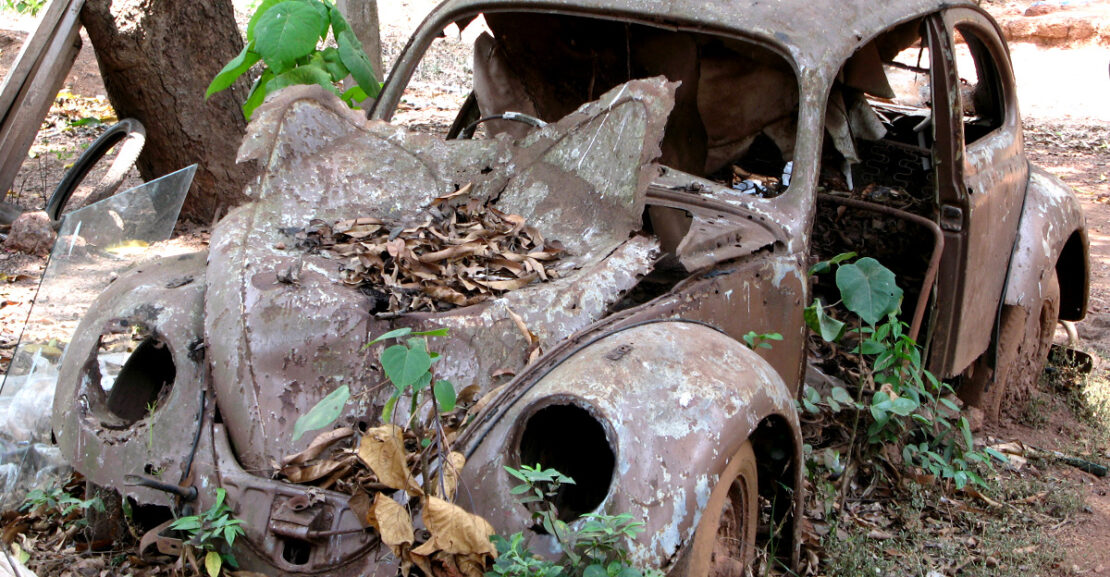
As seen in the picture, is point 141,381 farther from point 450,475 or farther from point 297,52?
point 297,52

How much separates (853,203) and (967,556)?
4.42 feet

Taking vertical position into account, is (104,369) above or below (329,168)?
below

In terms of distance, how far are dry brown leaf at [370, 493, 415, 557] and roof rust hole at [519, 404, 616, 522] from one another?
320 mm

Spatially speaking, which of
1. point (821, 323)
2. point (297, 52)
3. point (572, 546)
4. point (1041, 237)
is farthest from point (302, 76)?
point (1041, 237)

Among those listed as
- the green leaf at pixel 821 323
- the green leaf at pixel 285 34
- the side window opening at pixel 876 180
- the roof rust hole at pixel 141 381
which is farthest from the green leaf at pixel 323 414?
the green leaf at pixel 285 34

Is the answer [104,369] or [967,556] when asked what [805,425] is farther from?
[104,369]

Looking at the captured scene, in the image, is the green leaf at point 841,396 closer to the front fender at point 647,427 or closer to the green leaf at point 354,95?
the front fender at point 647,427

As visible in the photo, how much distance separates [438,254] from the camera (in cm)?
287

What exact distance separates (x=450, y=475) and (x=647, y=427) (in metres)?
0.46

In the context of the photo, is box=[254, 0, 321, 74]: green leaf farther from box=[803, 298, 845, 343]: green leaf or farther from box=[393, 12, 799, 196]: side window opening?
box=[803, 298, 845, 343]: green leaf

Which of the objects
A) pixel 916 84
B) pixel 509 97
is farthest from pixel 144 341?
pixel 916 84

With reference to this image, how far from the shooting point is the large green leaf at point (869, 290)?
3.25 meters

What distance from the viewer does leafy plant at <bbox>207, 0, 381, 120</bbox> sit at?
15.5 ft

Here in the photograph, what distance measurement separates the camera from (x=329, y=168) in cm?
332
